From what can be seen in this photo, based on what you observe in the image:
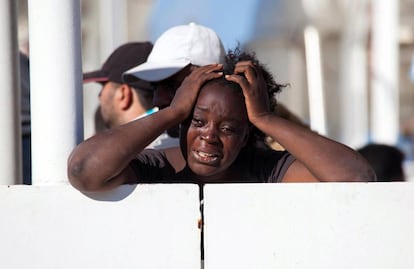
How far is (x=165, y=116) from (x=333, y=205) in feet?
1.81

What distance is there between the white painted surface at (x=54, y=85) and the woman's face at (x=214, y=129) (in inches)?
13.9

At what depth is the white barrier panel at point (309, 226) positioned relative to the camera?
231 centimetres

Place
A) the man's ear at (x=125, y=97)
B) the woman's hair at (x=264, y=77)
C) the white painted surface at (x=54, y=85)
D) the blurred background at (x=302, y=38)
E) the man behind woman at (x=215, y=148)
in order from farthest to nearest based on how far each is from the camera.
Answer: the blurred background at (x=302, y=38) < the man's ear at (x=125, y=97) < the woman's hair at (x=264, y=77) < the white painted surface at (x=54, y=85) < the man behind woman at (x=215, y=148)

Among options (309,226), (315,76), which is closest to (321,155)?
(309,226)

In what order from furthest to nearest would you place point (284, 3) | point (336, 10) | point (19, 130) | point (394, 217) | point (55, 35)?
point (336, 10) → point (284, 3) → point (19, 130) → point (55, 35) → point (394, 217)

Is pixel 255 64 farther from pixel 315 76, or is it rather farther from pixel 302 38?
pixel 302 38

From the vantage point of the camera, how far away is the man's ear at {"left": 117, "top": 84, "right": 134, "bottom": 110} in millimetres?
4117

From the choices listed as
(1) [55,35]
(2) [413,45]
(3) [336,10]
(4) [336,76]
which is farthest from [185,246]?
(4) [336,76]

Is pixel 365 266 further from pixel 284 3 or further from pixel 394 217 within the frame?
pixel 284 3

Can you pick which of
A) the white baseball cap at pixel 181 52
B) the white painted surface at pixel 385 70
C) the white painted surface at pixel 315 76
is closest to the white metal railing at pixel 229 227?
the white baseball cap at pixel 181 52

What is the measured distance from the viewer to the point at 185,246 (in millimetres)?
2346

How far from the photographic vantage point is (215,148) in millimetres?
2643

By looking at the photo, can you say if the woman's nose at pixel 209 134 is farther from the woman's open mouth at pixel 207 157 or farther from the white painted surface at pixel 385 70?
the white painted surface at pixel 385 70

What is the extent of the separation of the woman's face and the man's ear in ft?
4.82
